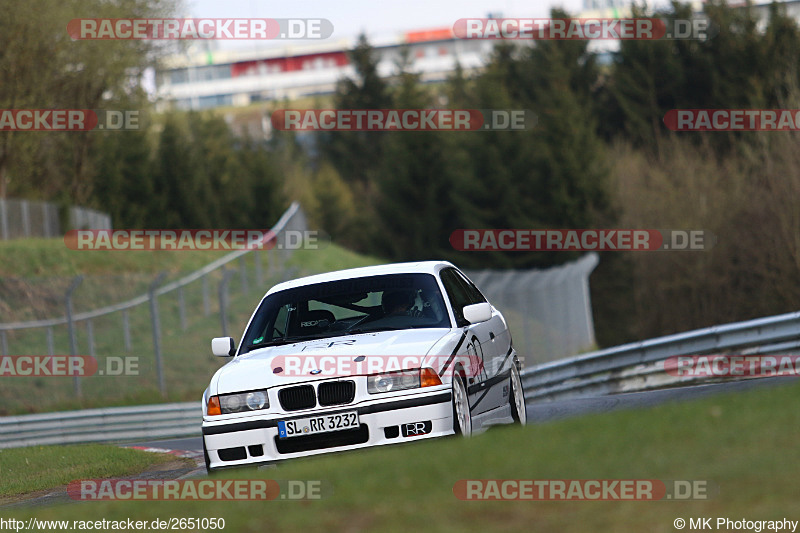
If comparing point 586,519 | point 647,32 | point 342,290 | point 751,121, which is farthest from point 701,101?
point 586,519

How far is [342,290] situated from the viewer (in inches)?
392

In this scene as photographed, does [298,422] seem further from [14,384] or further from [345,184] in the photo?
[345,184]

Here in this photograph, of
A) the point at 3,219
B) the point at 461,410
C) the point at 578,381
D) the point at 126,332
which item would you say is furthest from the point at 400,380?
the point at 3,219

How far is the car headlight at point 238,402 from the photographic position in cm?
838

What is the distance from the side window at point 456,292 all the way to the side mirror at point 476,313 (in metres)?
0.12

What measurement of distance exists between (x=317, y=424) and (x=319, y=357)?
0.53 metres

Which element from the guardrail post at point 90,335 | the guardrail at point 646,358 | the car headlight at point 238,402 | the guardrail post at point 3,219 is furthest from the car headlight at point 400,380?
the guardrail post at point 3,219

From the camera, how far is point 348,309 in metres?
10.0

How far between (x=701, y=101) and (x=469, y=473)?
60.9m

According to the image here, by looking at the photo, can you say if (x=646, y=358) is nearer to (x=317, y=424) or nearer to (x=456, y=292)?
(x=456, y=292)

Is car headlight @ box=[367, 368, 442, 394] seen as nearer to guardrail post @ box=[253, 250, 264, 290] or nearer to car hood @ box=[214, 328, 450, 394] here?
car hood @ box=[214, 328, 450, 394]

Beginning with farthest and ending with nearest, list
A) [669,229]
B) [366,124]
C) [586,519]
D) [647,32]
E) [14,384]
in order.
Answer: [366,124] → [647,32] → [669,229] → [14,384] → [586,519]

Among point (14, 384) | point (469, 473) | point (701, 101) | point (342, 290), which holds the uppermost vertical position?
point (701, 101)

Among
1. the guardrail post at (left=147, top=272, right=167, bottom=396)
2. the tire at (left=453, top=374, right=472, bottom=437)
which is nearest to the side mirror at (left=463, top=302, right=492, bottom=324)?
the tire at (left=453, top=374, right=472, bottom=437)
